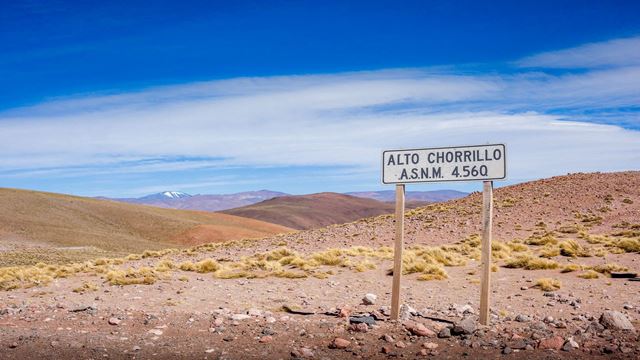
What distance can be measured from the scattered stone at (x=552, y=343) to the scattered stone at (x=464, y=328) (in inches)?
45.5

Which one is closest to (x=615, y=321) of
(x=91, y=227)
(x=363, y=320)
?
(x=363, y=320)

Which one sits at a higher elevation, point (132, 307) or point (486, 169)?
point (486, 169)

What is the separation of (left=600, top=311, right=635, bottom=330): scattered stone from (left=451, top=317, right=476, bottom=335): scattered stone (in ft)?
7.61

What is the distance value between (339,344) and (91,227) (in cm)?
7863

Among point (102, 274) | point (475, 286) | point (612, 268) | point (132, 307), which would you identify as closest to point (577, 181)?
point (612, 268)

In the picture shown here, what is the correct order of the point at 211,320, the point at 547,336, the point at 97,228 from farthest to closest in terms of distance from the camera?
1. the point at 97,228
2. the point at 211,320
3. the point at 547,336

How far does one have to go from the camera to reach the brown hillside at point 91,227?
64312 mm

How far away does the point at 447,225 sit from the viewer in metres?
36.8

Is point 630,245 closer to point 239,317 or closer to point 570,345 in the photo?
point 570,345

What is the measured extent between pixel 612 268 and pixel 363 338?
36.2ft

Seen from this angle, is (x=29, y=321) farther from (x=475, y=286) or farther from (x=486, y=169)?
(x=475, y=286)

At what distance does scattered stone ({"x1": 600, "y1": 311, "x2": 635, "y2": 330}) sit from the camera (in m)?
10.2

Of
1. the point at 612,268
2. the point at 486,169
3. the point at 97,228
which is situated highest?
the point at 486,169

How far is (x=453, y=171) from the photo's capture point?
34.6 ft
